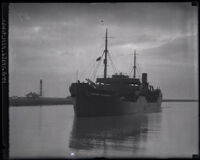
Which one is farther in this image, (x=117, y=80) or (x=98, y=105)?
(x=117, y=80)

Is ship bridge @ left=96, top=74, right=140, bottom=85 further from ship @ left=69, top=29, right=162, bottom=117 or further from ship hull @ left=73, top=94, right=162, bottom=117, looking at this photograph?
ship hull @ left=73, top=94, right=162, bottom=117

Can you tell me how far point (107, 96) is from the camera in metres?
24.3

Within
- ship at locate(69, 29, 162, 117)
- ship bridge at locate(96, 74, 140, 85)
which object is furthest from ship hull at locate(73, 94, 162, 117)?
ship bridge at locate(96, 74, 140, 85)

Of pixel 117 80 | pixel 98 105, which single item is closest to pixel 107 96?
pixel 98 105

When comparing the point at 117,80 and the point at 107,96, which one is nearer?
the point at 107,96

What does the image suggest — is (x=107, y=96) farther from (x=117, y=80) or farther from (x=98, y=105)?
(x=117, y=80)

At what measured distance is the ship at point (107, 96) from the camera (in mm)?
24031

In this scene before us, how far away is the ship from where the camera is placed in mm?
24031

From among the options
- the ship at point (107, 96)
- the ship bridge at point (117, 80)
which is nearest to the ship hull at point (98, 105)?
the ship at point (107, 96)

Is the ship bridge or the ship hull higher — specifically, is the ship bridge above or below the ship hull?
above

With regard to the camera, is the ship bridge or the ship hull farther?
the ship bridge

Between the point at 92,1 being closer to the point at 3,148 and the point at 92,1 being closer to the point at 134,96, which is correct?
the point at 3,148

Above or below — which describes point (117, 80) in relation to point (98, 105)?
above

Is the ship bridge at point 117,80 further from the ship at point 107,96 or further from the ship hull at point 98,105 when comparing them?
the ship hull at point 98,105
